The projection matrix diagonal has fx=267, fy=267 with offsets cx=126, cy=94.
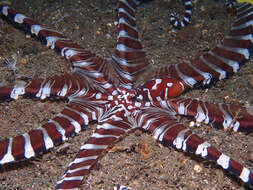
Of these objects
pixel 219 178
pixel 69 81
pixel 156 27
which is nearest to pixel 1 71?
pixel 69 81

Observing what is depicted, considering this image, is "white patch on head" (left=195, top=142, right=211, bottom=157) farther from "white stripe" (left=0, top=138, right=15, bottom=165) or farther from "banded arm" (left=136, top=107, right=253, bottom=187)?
"white stripe" (left=0, top=138, right=15, bottom=165)

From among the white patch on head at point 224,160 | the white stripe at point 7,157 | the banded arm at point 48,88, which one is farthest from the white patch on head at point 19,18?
the white patch on head at point 224,160

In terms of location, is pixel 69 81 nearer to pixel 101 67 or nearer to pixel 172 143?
pixel 101 67

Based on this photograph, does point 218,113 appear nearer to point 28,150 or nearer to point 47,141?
point 47,141

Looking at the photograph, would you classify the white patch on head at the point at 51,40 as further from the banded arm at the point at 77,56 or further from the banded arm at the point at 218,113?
the banded arm at the point at 218,113

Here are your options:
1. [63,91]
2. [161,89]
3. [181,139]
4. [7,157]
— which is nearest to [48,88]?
[63,91]
